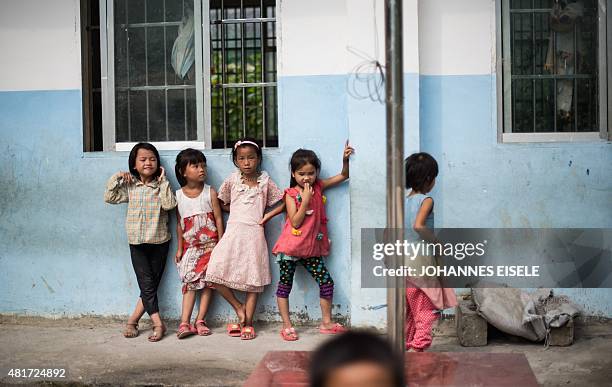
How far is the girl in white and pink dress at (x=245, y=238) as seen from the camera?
5.12 metres

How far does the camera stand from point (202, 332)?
5.21 meters

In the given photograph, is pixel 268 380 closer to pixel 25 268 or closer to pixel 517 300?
pixel 517 300

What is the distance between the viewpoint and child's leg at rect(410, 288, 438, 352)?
4.32 m

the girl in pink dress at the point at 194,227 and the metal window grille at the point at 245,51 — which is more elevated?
the metal window grille at the point at 245,51

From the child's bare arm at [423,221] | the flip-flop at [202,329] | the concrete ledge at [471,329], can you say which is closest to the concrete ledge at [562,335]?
the concrete ledge at [471,329]

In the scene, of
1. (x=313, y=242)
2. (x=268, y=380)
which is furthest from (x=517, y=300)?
(x=268, y=380)

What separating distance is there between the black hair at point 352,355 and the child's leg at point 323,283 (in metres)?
3.65

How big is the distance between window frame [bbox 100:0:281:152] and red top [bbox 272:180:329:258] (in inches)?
29.8

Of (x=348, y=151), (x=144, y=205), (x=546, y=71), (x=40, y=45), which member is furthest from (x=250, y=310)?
(x=546, y=71)

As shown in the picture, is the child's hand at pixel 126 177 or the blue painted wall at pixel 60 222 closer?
the child's hand at pixel 126 177

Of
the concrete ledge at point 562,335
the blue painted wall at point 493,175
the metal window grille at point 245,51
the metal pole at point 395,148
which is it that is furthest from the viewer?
the metal window grille at point 245,51

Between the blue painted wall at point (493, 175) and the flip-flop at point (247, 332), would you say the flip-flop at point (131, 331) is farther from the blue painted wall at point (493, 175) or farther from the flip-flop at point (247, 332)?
the blue painted wall at point (493, 175)

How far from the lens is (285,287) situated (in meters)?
5.14

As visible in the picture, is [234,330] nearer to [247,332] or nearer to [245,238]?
[247,332]
